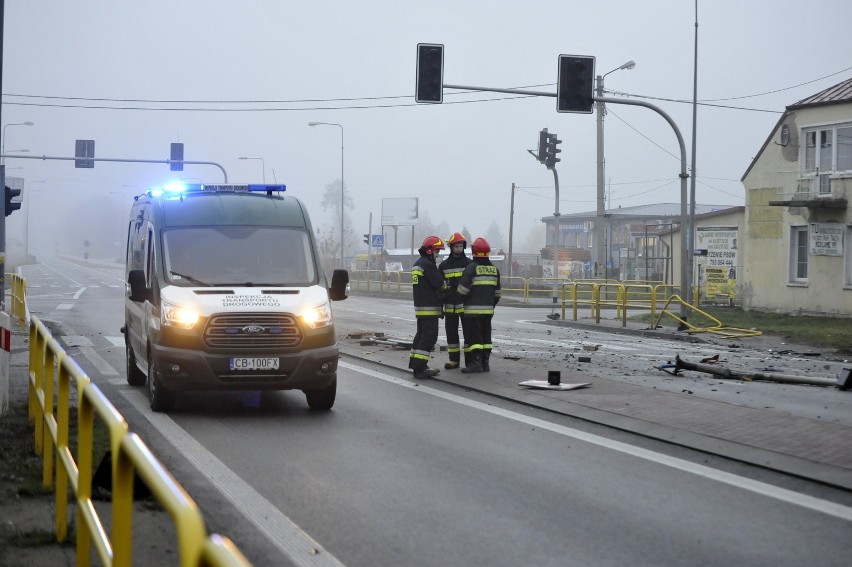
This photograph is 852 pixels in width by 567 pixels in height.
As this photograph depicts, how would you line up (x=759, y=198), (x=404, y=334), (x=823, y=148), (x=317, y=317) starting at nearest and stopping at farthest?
1. (x=317, y=317)
2. (x=404, y=334)
3. (x=823, y=148)
4. (x=759, y=198)

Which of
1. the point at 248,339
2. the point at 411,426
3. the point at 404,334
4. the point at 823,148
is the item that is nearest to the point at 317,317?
the point at 248,339

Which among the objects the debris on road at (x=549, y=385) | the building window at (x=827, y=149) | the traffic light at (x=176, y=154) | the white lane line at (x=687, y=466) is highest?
the traffic light at (x=176, y=154)

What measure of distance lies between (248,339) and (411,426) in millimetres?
1771

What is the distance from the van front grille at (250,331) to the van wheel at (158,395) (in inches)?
26.1

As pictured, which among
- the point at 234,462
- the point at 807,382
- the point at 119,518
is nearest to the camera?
the point at 119,518

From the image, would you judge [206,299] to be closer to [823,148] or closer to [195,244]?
[195,244]

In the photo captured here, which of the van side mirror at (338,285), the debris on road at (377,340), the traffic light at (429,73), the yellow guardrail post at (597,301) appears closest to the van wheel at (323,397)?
the van side mirror at (338,285)

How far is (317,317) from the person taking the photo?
10.7 metres

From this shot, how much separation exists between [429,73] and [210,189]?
10836 millimetres

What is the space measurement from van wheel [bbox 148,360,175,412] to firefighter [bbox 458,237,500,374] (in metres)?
4.51

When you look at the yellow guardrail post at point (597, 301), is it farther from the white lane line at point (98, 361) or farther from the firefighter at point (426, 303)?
the firefighter at point (426, 303)

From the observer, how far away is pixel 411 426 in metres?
10.0

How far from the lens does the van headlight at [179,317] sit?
34.0ft

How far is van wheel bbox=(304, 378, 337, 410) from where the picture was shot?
35.9ft
